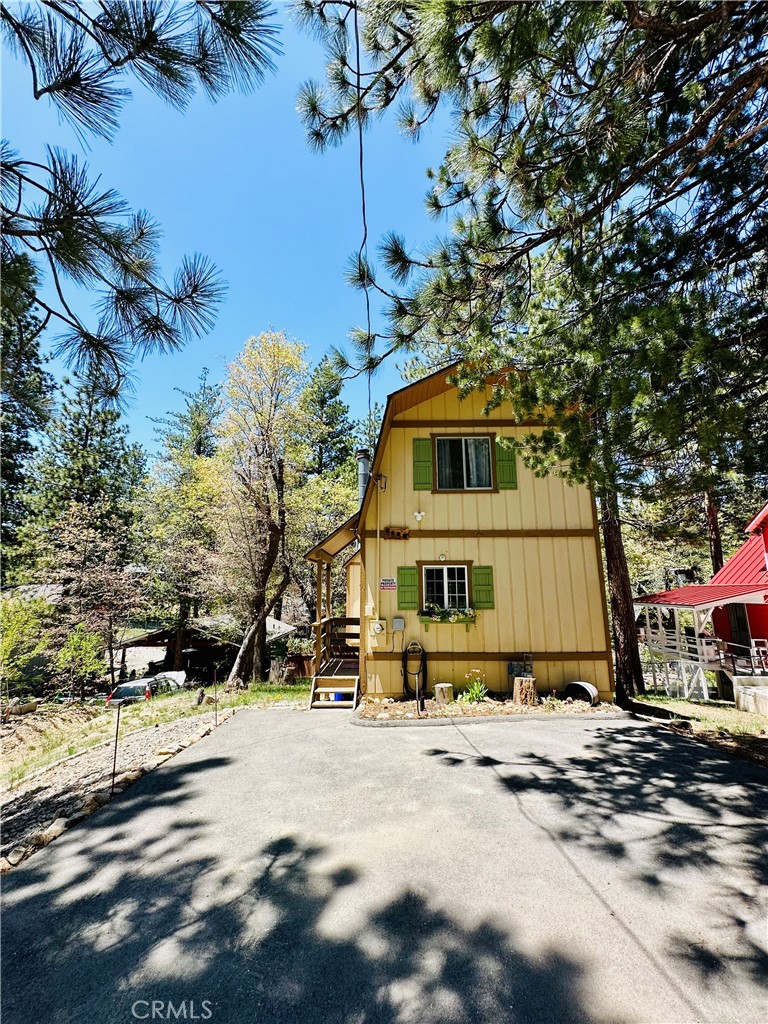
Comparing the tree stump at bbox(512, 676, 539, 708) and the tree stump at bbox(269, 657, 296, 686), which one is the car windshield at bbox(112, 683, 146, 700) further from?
the tree stump at bbox(512, 676, 539, 708)

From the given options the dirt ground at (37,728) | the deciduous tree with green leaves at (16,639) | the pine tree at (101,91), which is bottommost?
the dirt ground at (37,728)

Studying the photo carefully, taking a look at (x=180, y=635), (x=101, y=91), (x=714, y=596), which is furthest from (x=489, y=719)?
(x=180, y=635)

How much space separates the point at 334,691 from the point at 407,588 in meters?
2.74

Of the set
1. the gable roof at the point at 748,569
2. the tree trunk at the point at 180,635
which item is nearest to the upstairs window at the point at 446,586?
the gable roof at the point at 748,569

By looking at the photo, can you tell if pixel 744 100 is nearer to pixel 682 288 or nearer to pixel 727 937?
pixel 682 288

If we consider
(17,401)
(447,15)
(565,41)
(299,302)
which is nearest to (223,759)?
(17,401)

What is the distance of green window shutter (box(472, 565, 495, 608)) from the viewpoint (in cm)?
856

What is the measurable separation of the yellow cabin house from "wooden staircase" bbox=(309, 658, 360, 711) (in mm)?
23

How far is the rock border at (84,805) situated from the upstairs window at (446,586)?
188 inches

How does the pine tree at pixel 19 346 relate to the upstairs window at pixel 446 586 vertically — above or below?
above

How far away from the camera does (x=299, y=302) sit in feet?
30.5

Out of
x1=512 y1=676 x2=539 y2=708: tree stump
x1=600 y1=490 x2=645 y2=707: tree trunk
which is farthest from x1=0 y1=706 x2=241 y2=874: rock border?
x1=600 y1=490 x2=645 y2=707: tree trunk

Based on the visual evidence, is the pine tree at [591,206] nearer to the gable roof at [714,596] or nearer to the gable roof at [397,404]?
the gable roof at [397,404]

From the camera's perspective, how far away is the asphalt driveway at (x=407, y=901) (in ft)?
6.92
